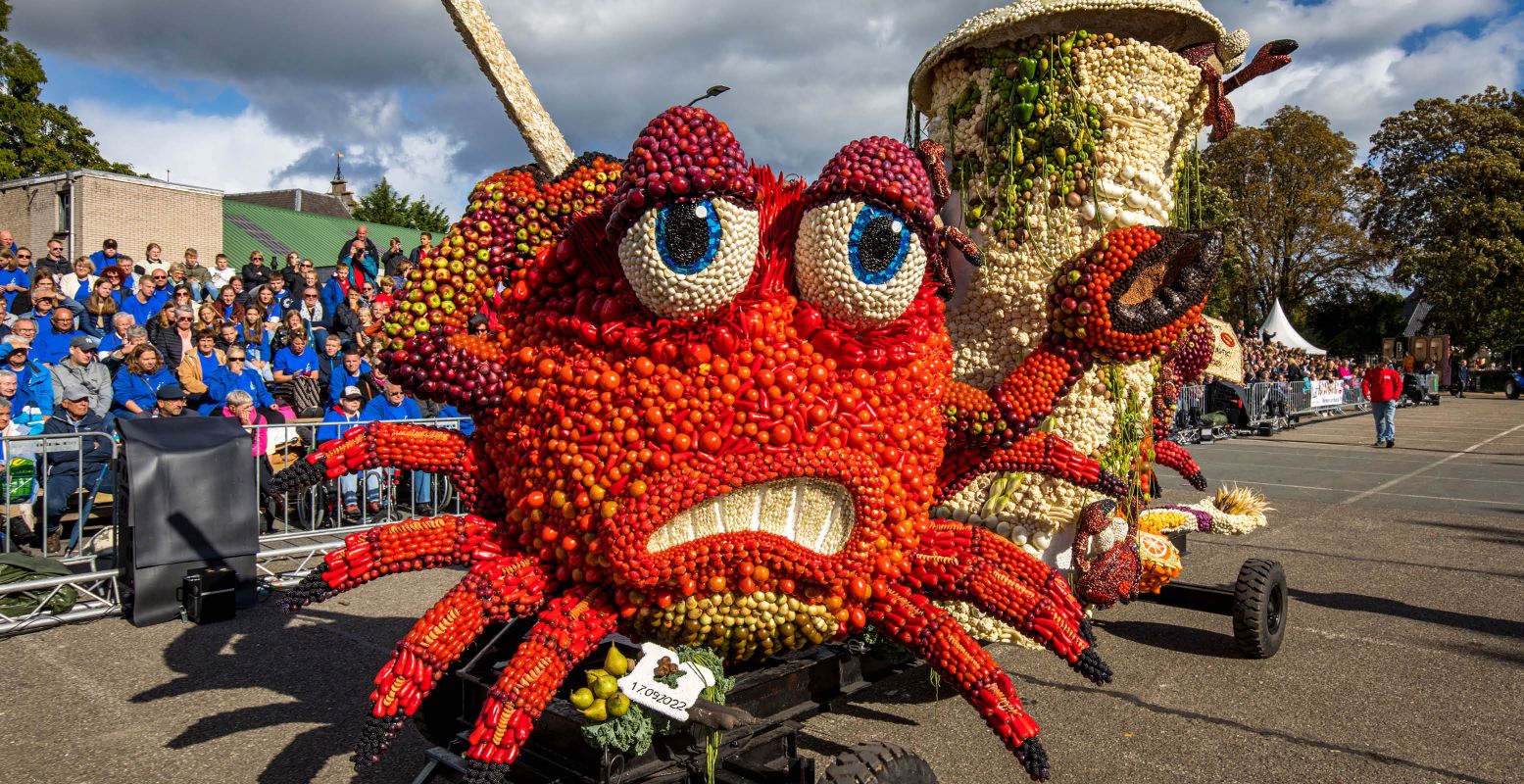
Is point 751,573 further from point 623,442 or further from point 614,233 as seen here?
point 614,233

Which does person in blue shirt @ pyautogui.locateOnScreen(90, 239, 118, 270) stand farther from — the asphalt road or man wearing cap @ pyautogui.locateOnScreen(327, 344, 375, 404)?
the asphalt road

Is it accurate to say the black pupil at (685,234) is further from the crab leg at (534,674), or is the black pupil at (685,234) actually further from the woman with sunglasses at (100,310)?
the woman with sunglasses at (100,310)

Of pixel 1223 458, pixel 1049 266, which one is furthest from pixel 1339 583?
pixel 1223 458

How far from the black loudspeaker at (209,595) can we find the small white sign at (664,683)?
14.4 ft

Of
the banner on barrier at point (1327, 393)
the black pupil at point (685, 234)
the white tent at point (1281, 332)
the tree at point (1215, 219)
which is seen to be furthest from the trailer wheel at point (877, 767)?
the white tent at point (1281, 332)

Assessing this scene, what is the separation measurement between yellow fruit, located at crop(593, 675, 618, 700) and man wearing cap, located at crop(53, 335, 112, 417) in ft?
23.9

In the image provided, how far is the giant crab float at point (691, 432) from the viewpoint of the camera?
243 centimetres

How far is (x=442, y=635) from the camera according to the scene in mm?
2436

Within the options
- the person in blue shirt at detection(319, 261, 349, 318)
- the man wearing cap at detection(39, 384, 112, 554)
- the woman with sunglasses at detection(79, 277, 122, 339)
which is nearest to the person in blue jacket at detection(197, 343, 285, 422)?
the man wearing cap at detection(39, 384, 112, 554)

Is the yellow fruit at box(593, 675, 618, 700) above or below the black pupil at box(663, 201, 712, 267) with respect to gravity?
below

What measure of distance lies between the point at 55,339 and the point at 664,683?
27.4ft

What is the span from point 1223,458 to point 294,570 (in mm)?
13324

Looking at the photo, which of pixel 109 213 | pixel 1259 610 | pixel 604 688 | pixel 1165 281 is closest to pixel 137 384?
pixel 604 688

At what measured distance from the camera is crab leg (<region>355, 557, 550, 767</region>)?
233 cm
